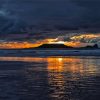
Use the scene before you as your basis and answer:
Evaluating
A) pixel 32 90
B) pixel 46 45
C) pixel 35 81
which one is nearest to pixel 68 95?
pixel 32 90

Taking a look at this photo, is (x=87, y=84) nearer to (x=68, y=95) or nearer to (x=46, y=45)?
(x=68, y=95)

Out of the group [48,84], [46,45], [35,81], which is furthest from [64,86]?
[46,45]

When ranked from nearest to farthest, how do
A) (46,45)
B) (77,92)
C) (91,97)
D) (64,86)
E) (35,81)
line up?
(91,97), (77,92), (64,86), (35,81), (46,45)

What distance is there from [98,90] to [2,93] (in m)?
3.72

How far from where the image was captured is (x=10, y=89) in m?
16.4

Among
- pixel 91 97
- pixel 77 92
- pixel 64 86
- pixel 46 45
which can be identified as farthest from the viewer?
pixel 46 45

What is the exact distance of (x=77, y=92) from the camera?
51.2ft

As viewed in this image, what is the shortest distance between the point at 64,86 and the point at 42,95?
258 centimetres

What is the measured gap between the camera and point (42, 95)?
1494 cm

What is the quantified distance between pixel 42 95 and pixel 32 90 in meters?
1.29

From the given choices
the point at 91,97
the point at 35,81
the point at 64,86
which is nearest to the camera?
the point at 91,97

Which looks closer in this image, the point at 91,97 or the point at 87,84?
the point at 91,97

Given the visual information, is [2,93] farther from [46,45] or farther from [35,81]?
[46,45]

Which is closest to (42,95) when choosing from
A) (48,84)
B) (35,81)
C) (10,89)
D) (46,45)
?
(10,89)
